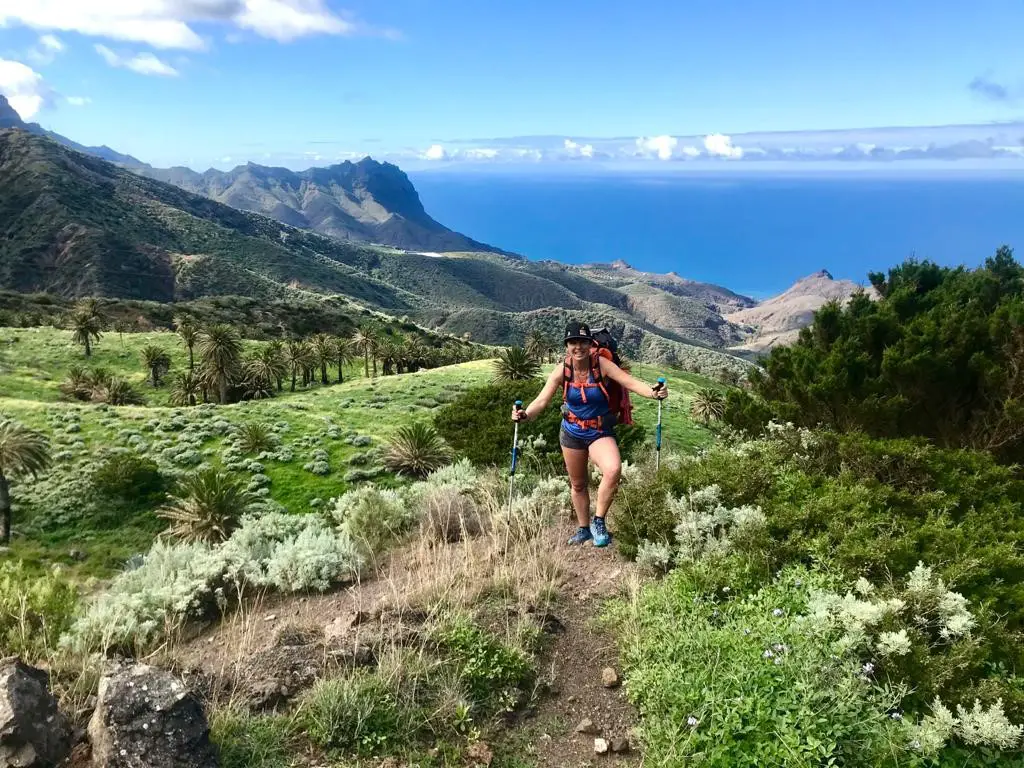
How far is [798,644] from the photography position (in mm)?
4219

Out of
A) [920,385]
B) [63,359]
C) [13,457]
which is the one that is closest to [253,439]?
[13,457]

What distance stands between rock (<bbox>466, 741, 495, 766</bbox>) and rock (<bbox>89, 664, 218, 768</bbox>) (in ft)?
5.10

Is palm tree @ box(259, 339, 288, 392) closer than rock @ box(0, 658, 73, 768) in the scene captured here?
No

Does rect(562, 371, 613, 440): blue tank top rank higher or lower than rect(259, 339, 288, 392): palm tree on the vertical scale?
higher

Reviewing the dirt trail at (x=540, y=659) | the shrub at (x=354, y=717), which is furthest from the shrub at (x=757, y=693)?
the shrub at (x=354, y=717)

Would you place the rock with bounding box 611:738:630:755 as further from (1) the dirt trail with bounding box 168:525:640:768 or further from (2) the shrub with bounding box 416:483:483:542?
(2) the shrub with bounding box 416:483:483:542

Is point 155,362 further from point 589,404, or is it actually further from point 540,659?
point 540,659

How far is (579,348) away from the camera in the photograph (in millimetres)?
6883

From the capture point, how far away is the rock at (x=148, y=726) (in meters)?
3.62

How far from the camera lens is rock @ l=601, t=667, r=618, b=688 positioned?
4883 mm

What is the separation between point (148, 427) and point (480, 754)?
3506 centimetres

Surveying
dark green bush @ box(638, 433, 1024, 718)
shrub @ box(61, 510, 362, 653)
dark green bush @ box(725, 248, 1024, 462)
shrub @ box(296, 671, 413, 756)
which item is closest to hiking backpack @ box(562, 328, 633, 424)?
dark green bush @ box(638, 433, 1024, 718)

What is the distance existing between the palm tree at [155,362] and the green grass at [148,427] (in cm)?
145

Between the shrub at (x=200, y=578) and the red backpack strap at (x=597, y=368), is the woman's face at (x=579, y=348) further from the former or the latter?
the shrub at (x=200, y=578)
